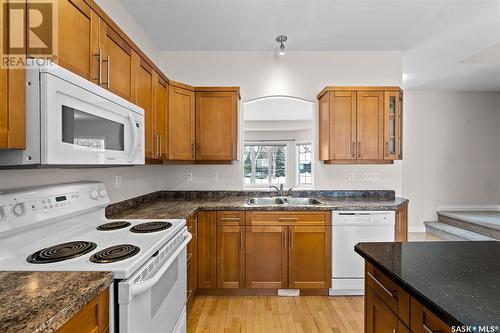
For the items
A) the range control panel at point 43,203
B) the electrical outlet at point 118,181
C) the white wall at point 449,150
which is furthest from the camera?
the white wall at point 449,150

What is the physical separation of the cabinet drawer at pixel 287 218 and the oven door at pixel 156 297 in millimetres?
921

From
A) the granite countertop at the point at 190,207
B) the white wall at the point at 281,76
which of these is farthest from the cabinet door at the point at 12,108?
the white wall at the point at 281,76

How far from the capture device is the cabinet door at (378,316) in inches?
42.9

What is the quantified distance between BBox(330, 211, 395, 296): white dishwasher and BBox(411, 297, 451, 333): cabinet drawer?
66.9 inches

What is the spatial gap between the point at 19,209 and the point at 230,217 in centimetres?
170

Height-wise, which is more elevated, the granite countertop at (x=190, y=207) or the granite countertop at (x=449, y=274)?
the granite countertop at (x=190, y=207)

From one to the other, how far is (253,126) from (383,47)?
4660 mm

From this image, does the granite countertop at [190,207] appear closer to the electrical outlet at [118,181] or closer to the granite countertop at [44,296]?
the electrical outlet at [118,181]

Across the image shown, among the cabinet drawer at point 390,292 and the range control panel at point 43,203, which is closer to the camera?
the cabinet drawer at point 390,292

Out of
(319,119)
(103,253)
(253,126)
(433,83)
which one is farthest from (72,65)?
(253,126)

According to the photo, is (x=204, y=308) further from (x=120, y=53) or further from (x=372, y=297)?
(x=120, y=53)

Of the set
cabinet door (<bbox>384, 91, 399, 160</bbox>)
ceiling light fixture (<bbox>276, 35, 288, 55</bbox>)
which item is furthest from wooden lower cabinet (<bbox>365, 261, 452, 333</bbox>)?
ceiling light fixture (<bbox>276, 35, 288, 55</bbox>)

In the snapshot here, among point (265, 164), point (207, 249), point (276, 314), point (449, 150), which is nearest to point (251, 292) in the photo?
point (276, 314)

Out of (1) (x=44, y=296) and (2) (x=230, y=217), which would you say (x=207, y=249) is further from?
(1) (x=44, y=296)
